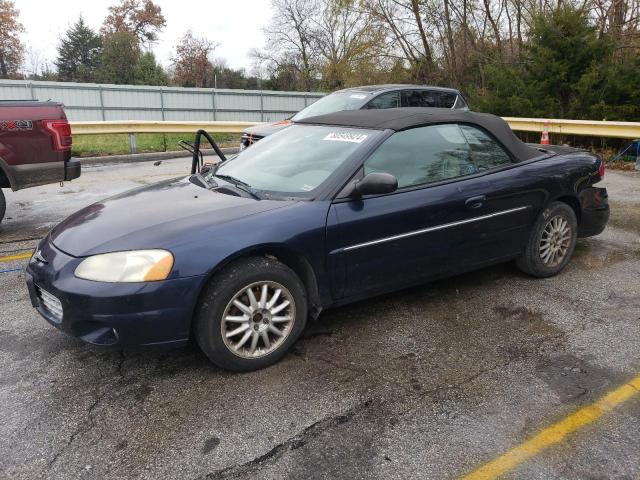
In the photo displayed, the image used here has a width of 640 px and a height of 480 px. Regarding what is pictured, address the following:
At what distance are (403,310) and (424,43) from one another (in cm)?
1945

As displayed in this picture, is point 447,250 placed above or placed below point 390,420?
above

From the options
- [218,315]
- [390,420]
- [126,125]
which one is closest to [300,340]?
[218,315]

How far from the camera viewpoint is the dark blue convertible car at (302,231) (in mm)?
2869

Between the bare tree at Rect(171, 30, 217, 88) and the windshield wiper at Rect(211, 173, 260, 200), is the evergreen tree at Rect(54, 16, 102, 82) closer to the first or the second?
the bare tree at Rect(171, 30, 217, 88)

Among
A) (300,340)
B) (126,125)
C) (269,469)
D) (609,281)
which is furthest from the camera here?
(126,125)

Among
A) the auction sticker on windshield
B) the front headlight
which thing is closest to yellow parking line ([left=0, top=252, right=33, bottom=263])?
the front headlight

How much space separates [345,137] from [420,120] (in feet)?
1.88

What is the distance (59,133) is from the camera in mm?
6391

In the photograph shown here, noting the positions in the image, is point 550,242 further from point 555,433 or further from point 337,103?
point 337,103

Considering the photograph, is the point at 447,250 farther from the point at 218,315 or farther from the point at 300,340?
the point at 218,315

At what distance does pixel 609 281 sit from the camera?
Result: 453 cm

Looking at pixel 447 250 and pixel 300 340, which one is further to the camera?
pixel 447 250

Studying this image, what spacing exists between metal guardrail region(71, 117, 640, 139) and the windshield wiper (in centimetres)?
911

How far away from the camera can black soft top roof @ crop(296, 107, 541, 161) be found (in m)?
3.88
